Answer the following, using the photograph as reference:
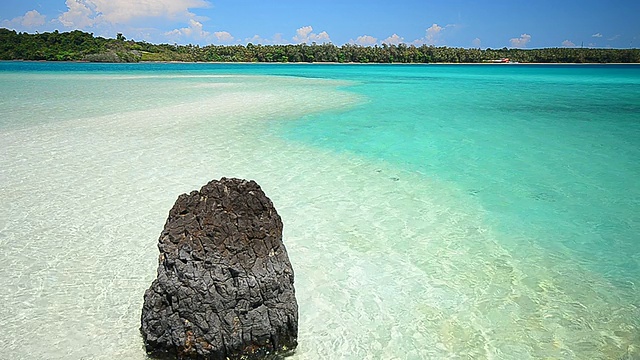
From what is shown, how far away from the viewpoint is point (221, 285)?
2.87m

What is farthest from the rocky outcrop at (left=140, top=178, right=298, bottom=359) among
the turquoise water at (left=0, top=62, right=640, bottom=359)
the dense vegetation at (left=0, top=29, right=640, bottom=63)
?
the dense vegetation at (left=0, top=29, right=640, bottom=63)

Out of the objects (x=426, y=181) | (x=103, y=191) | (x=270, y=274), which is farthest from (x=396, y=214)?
(x=103, y=191)

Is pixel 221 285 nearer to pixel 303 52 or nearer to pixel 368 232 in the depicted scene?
pixel 368 232

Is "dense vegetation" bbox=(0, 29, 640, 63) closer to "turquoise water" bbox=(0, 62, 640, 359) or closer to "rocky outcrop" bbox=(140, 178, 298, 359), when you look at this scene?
"turquoise water" bbox=(0, 62, 640, 359)

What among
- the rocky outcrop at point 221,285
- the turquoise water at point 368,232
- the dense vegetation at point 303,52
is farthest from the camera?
the dense vegetation at point 303,52

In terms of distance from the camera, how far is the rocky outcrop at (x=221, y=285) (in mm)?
2826

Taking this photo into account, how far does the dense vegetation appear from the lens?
9496cm

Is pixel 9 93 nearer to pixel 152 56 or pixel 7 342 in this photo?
pixel 7 342

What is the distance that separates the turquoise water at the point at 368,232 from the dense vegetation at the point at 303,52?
90494 mm

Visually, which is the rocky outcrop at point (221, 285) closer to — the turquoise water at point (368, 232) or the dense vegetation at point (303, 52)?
the turquoise water at point (368, 232)

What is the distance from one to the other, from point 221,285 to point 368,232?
2.40 metres

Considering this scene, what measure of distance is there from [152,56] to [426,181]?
10275 centimetres

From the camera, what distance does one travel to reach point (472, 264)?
171 inches

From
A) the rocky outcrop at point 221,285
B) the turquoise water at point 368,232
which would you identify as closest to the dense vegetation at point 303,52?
the turquoise water at point 368,232
